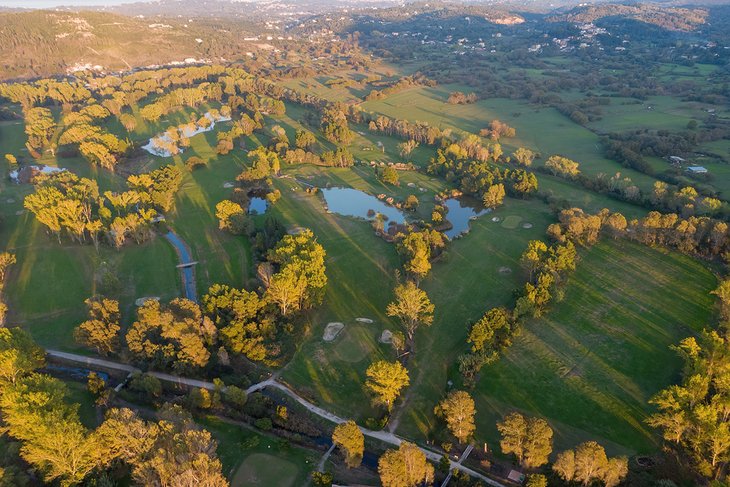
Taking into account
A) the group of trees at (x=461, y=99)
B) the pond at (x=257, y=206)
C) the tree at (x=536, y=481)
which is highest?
the group of trees at (x=461, y=99)

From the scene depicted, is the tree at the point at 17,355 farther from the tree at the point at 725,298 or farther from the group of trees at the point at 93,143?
the tree at the point at 725,298

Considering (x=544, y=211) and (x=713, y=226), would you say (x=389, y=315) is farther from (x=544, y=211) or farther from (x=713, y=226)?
(x=713, y=226)

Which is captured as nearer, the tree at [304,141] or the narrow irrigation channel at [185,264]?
the narrow irrigation channel at [185,264]

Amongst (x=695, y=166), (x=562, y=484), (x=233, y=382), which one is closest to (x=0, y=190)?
(x=233, y=382)

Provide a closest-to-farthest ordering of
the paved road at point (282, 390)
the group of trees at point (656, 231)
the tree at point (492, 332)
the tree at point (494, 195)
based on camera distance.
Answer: the paved road at point (282, 390) < the tree at point (492, 332) < the group of trees at point (656, 231) < the tree at point (494, 195)

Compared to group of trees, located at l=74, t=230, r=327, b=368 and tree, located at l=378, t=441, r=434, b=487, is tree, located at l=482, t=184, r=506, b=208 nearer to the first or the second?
group of trees, located at l=74, t=230, r=327, b=368

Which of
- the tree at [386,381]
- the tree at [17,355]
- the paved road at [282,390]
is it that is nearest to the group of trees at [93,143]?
the paved road at [282,390]
